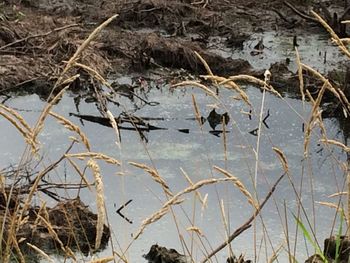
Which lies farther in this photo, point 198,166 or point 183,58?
point 183,58

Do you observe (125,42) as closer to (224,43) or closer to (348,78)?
(224,43)

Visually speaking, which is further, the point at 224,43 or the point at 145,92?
the point at 224,43

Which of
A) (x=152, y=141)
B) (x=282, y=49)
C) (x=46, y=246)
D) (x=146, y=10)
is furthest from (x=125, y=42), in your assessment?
(x=46, y=246)

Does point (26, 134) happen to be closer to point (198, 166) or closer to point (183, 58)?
point (198, 166)

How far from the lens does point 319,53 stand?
19.9 ft

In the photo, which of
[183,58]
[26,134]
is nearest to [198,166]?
[183,58]

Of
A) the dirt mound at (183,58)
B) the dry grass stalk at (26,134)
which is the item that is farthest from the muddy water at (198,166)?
the dry grass stalk at (26,134)

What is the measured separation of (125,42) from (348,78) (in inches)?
73.8

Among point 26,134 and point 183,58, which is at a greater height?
point 26,134

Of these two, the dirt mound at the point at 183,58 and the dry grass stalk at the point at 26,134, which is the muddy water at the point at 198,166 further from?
the dry grass stalk at the point at 26,134

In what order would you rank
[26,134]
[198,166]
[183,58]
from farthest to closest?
[183,58] → [198,166] → [26,134]

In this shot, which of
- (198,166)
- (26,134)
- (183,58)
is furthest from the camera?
(183,58)

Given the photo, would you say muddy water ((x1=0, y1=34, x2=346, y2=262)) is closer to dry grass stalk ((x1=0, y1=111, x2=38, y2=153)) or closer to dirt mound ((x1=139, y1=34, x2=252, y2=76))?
dirt mound ((x1=139, y1=34, x2=252, y2=76))

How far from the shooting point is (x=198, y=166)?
169 inches
